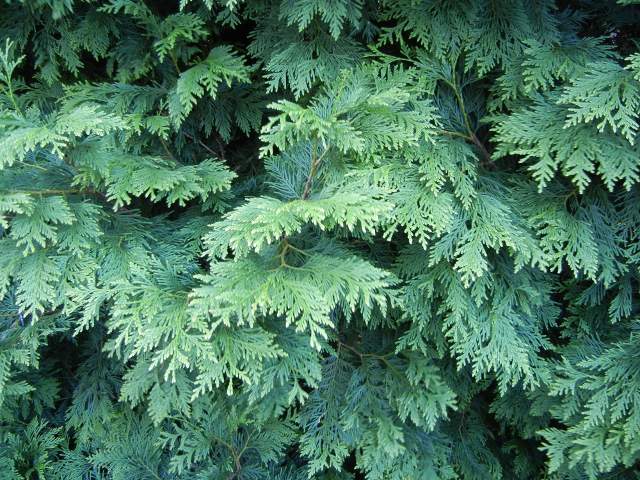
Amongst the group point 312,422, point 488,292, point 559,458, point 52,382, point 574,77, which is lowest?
point 52,382

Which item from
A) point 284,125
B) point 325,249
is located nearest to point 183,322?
point 325,249

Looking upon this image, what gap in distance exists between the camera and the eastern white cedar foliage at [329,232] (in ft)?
6.76

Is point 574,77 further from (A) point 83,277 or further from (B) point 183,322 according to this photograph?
(A) point 83,277

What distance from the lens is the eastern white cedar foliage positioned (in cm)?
206

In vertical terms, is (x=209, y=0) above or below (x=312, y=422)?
above

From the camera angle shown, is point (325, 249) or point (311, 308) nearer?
point (311, 308)

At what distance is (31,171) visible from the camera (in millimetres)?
2346

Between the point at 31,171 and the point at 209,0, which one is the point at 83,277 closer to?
the point at 31,171

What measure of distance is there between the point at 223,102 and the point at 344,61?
689 mm

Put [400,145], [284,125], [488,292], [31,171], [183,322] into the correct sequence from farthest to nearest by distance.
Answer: [488,292] < [31,171] < [400,145] < [183,322] < [284,125]

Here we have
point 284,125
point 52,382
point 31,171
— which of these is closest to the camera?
point 284,125

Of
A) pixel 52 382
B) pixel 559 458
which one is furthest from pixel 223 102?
pixel 559 458

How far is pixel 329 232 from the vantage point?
2479mm

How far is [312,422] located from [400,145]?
1.49 metres
